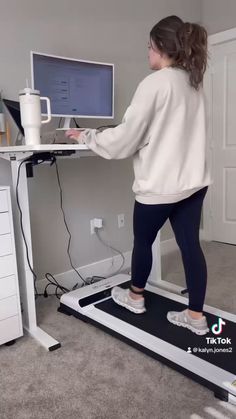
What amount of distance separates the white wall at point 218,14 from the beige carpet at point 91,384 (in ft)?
9.13

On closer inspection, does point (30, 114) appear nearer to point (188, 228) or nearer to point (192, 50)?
point (192, 50)

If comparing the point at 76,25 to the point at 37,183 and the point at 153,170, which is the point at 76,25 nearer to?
the point at 37,183

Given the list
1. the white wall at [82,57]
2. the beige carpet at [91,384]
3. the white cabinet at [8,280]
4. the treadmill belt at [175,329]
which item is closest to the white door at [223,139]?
the white wall at [82,57]

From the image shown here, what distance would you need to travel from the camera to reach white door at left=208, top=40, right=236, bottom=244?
10.4 ft

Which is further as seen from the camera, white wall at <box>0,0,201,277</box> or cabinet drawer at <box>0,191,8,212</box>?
white wall at <box>0,0,201,277</box>

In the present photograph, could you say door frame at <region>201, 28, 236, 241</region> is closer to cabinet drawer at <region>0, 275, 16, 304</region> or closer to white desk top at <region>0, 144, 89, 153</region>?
white desk top at <region>0, 144, 89, 153</region>

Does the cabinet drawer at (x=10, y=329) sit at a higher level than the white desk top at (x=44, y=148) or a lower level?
lower

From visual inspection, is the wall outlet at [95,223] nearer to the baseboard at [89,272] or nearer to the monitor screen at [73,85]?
the baseboard at [89,272]

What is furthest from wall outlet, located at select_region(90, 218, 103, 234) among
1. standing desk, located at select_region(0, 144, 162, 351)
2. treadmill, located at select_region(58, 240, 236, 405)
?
standing desk, located at select_region(0, 144, 162, 351)

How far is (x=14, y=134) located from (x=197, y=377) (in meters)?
1.60

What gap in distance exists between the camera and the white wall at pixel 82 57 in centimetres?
207

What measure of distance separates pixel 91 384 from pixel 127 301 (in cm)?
52

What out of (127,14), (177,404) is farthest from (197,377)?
(127,14)

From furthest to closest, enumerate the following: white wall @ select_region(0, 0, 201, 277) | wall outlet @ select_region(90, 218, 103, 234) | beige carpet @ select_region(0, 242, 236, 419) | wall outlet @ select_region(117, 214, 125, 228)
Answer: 1. wall outlet @ select_region(117, 214, 125, 228)
2. wall outlet @ select_region(90, 218, 103, 234)
3. white wall @ select_region(0, 0, 201, 277)
4. beige carpet @ select_region(0, 242, 236, 419)
